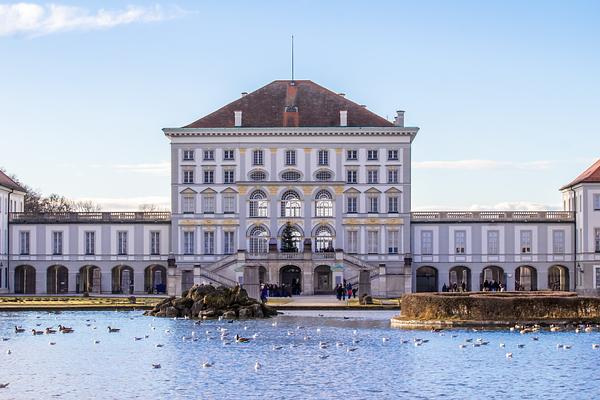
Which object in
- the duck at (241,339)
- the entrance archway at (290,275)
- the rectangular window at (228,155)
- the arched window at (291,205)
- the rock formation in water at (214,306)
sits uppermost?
the rectangular window at (228,155)

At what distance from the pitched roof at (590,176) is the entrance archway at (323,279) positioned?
18403mm

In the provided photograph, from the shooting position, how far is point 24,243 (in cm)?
9438

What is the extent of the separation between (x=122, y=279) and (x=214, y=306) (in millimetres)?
46434

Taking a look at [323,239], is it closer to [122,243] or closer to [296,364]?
[122,243]

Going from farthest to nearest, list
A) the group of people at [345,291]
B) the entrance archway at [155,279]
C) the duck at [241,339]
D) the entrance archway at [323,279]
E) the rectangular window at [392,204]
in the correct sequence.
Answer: the rectangular window at [392,204], the entrance archway at [155,279], the entrance archway at [323,279], the group of people at [345,291], the duck at [241,339]

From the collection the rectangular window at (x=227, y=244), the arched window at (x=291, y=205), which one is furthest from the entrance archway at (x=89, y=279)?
the arched window at (x=291, y=205)

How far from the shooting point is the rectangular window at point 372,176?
93125mm

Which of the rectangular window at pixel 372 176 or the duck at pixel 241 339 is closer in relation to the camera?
the duck at pixel 241 339

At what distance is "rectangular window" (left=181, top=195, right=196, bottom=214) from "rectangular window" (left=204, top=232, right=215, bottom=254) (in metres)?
1.98

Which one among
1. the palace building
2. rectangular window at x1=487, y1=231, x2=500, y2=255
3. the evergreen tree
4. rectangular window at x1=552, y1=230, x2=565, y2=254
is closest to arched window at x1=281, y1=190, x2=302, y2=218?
the palace building

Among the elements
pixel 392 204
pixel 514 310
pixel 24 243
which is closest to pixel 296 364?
pixel 514 310

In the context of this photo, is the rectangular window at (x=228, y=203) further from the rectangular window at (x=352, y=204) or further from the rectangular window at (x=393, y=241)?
the rectangular window at (x=393, y=241)

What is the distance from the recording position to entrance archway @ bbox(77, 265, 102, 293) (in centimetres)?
9779

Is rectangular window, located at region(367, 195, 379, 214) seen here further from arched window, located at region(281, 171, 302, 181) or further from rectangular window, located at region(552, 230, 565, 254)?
rectangular window, located at region(552, 230, 565, 254)
